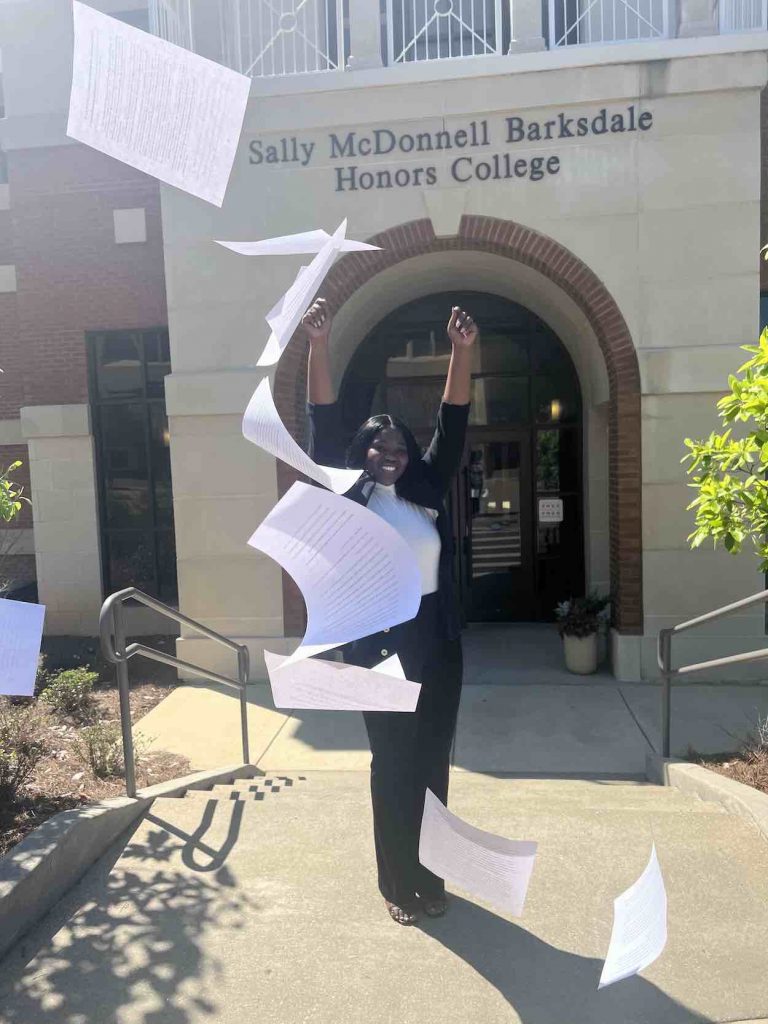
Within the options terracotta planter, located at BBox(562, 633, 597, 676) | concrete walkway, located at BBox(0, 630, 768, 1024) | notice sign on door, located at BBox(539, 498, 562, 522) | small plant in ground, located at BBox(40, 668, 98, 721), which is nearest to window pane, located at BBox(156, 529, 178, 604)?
small plant in ground, located at BBox(40, 668, 98, 721)

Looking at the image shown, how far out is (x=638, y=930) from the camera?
83.4 inches

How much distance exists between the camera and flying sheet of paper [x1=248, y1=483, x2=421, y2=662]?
1669 millimetres

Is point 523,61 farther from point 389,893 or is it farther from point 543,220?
point 389,893

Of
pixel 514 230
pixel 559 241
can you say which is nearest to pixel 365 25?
pixel 514 230

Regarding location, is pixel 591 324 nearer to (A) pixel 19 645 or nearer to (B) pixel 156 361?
(B) pixel 156 361

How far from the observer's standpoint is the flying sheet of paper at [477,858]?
2.37 metres

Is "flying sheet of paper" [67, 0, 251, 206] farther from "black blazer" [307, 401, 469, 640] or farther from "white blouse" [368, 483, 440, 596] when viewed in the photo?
"white blouse" [368, 483, 440, 596]

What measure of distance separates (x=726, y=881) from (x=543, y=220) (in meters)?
5.64

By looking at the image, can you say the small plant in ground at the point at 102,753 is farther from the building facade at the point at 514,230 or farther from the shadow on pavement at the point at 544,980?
the building facade at the point at 514,230

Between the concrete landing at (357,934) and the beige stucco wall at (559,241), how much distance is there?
12.5 ft

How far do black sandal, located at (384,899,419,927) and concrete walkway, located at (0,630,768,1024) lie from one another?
0.03 m

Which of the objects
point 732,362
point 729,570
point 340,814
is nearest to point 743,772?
point 340,814

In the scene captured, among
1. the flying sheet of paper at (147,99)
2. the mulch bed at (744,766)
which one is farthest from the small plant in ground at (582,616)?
the flying sheet of paper at (147,99)

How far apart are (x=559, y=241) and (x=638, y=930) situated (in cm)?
619
